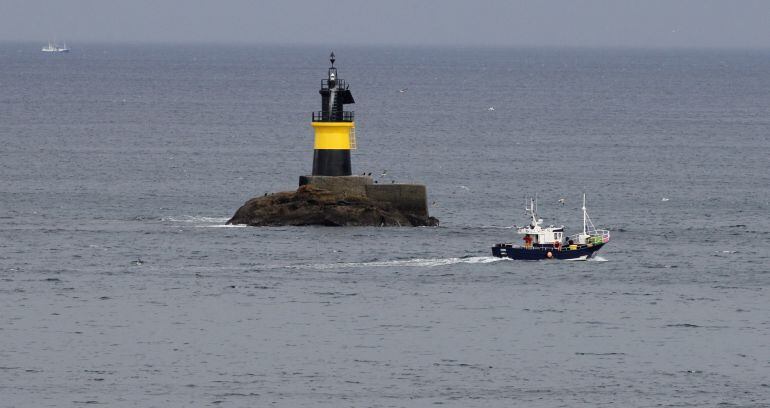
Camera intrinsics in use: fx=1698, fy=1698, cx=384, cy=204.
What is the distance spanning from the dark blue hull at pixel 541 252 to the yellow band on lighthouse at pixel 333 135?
11.2 m

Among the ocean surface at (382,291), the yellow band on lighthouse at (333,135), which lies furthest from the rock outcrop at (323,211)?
the yellow band on lighthouse at (333,135)

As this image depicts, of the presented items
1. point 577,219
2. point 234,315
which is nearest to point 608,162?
point 577,219

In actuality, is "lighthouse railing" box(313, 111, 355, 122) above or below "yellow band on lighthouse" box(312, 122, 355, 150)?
above

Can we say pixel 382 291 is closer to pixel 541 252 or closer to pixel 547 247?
pixel 541 252

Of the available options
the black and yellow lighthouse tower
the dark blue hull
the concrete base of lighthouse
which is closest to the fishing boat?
the dark blue hull

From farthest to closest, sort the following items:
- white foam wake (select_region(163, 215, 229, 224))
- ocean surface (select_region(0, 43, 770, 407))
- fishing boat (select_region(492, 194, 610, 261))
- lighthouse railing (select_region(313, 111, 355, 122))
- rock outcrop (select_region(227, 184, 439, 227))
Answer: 1. white foam wake (select_region(163, 215, 229, 224))
2. lighthouse railing (select_region(313, 111, 355, 122))
3. rock outcrop (select_region(227, 184, 439, 227))
4. fishing boat (select_region(492, 194, 610, 261))
5. ocean surface (select_region(0, 43, 770, 407))

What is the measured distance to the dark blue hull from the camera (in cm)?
7300

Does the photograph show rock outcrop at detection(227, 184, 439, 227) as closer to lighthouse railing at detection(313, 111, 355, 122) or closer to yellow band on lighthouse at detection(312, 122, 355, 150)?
yellow band on lighthouse at detection(312, 122, 355, 150)

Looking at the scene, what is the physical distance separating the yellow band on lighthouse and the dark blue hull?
11.2 m

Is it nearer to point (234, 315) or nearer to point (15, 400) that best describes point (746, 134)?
point (234, 315)

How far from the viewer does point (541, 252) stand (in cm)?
7362

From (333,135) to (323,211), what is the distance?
3.64 metres

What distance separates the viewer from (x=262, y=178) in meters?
107

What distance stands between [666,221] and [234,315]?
33.0 m
